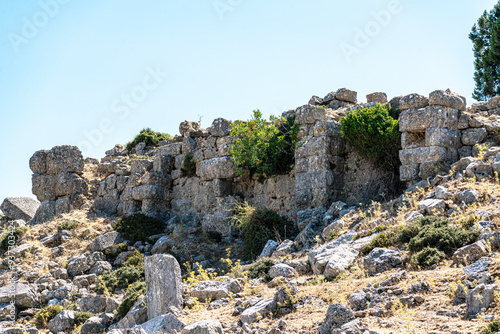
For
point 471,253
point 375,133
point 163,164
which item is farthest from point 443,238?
point 163,164

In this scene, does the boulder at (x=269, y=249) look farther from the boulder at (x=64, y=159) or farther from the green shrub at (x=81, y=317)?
the boulder at (x=64, y=159)

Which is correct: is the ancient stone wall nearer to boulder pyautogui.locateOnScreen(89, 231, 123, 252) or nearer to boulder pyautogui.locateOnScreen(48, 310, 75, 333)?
→ boulder pyautogui.locateOnScreen(48, 310, 75, 333)

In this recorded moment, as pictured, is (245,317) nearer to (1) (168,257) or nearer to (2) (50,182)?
(1) (168,257)

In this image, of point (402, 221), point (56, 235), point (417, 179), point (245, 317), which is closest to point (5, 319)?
point (56, 235)

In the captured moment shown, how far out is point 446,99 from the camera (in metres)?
11.4

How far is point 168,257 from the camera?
940cm

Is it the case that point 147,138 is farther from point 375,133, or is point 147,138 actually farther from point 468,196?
point 468,196

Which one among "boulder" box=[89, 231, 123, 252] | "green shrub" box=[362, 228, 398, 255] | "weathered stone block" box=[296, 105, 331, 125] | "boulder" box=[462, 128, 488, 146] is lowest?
"green shrub" box=[362, 228, 398, 255]

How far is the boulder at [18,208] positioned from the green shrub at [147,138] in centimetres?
503

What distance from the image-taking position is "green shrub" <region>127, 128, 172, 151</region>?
22250 mm

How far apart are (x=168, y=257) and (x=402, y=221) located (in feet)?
13.9

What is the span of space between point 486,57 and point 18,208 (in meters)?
20.7

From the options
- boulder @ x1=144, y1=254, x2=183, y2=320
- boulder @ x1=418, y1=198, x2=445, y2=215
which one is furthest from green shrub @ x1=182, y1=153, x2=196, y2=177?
boulder @ x1=418, y1=198, x2=445, y2=215

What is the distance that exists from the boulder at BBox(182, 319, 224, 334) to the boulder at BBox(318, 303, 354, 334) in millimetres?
1472
